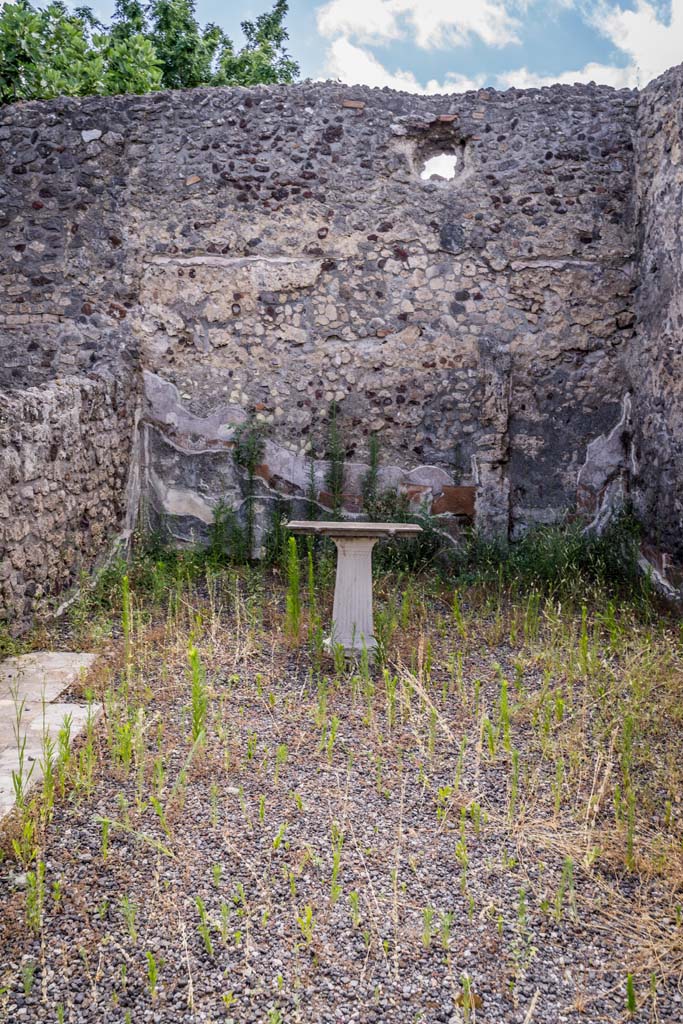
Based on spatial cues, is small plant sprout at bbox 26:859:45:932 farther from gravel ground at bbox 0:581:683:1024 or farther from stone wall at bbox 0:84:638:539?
stone wall at bbox 0:84:638:539

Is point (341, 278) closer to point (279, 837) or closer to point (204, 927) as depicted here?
point (279, 837)

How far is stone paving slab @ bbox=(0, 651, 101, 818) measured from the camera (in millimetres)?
3094

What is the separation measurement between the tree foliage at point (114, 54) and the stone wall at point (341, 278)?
366 centimetres

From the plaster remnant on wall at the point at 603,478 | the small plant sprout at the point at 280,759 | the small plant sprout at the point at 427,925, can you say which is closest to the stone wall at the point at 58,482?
the small plant sprout at the point at 280,759

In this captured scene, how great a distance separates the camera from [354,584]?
4324mm

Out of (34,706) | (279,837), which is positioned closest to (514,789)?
(279,837)

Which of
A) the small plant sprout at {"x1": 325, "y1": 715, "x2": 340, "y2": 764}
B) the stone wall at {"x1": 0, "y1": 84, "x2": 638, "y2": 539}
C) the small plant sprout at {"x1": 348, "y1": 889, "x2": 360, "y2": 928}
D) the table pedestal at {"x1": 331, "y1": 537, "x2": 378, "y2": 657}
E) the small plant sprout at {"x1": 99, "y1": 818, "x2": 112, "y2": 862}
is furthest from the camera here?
the stone wall at {"x1": 0, "y1": 84, "x2": 638, "y2": 539}

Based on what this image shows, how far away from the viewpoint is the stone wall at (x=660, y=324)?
522 cm

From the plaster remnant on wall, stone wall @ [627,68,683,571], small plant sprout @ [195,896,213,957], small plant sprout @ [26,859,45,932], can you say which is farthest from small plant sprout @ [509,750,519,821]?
the plaster remnant on wall

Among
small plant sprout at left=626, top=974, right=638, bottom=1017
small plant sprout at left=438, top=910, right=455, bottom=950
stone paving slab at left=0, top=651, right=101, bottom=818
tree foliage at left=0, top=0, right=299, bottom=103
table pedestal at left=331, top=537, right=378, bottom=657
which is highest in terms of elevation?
tree foliage at left=0, top=0, right=299, bottom=103

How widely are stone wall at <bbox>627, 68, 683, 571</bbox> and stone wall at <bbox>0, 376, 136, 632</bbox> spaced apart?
3.58m

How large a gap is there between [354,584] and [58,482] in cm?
187

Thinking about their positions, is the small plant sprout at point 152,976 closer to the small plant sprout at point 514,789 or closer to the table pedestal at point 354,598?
the small plant sprout at point 514,789

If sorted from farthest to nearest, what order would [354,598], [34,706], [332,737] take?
[354,598] < [34,706] < [332,737]
